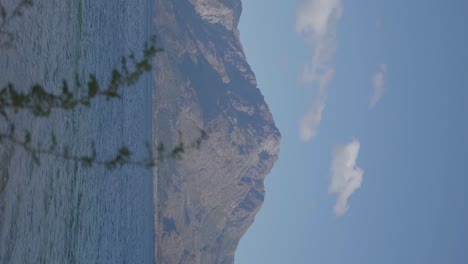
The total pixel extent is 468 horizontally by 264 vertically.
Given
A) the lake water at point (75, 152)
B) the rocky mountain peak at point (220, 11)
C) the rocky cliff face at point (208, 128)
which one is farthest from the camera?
the rocky mountain peak at point (220, 11)

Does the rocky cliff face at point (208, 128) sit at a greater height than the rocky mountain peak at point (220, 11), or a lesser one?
lesser

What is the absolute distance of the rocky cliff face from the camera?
27062 mm

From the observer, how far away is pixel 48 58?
753cm

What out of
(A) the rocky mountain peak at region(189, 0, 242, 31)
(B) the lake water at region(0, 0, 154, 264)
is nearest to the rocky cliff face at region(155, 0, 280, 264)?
(A) the rocky mountain peak at region(189, 0, 242, 31)

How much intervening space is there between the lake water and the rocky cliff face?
10.6 meters

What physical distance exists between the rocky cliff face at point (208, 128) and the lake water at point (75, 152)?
10.6m

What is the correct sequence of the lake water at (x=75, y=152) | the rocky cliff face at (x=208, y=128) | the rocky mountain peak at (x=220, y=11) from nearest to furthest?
the lake water at (x=75, y=152), the rocky cliff face at (x=208, y=128), the rocky mountain peak at (x=220, y=11)

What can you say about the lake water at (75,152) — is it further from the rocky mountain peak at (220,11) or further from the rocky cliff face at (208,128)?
the rocky mountain peak at (220,11)

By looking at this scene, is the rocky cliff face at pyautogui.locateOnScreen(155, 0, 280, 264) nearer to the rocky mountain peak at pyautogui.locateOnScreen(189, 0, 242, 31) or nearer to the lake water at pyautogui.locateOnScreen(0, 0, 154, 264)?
the rocky mountain peak at pyautogui.locateOnScreen(189, 0, 242, 31)

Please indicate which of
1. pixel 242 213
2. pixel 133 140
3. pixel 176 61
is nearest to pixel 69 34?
pixel 133 140

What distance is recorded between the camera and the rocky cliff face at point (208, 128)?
27.1 meters

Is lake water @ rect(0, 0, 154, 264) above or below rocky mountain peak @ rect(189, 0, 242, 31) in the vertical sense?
below

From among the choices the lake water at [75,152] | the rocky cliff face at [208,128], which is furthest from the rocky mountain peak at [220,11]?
the lake water at [75,152]

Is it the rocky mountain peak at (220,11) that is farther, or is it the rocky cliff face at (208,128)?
the rocky mountain peak at (220,11)
